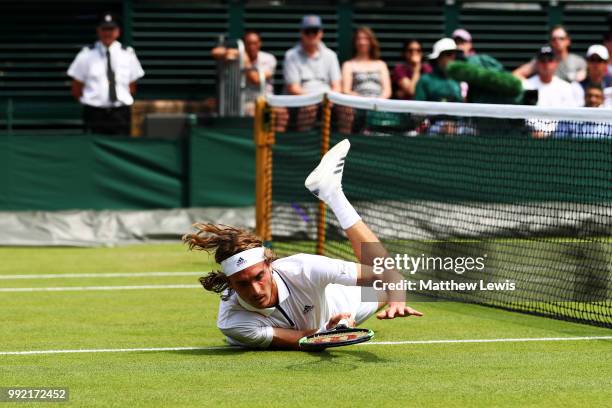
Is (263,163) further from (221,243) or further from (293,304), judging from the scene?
(221,243)

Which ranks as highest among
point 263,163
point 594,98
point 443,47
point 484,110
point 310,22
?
point 310,22

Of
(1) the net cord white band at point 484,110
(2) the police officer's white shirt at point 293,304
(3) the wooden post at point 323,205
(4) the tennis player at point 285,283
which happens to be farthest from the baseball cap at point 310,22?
(2) the police officer's white shirt at point 293,304

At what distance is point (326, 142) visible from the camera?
13.9 meters

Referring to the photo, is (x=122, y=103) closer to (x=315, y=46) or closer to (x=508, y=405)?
(x=315, y=46)

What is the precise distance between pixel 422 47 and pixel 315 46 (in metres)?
3.99

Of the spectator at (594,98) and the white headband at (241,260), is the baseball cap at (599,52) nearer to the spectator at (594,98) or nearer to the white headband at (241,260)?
the spectator at (594,98)

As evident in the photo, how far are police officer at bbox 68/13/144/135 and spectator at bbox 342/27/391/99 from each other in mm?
2878

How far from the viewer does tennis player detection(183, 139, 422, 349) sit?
827 cm

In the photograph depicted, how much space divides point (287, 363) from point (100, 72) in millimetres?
9905

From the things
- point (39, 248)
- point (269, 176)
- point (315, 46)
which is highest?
point (315, 46)

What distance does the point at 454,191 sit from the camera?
49.6 ft

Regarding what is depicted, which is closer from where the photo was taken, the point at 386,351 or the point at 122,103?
the point at 386,351

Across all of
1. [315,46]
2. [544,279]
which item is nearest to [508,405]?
[544,279]

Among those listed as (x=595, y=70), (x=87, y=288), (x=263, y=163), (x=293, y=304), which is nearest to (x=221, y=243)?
(x=293, y=304)
